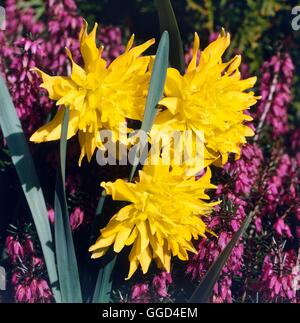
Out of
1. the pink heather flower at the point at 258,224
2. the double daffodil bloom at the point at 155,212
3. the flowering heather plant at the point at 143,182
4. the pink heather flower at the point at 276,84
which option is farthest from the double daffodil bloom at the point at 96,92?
the pink heather flower at the point at 276,84

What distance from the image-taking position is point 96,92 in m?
1.33

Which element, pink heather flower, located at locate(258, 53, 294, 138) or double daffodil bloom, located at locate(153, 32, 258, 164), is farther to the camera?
pink heather flower, located at locate(258, 53, 294, 138)

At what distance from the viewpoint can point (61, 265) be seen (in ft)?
4.68

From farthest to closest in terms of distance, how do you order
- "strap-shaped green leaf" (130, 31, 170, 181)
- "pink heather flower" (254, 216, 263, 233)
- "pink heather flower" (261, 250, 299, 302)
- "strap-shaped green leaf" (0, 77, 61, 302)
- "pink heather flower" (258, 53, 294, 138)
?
"pink heather flower" (258, 53, 294, 138) < "pink heather flower" (254, 216, 263, 233) < "pink heather flower" (261, 250, 299, 302) < "strap-shaped green leaf" (0, 77, 61, 302) < "strap-shaped green leaf" (130, 31, 170, 181)

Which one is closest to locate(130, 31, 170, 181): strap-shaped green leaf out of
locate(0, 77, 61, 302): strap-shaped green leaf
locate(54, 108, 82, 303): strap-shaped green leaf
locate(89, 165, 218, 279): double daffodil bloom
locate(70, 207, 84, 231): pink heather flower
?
locate(89, 165, 218, 279): double daffodil bloom

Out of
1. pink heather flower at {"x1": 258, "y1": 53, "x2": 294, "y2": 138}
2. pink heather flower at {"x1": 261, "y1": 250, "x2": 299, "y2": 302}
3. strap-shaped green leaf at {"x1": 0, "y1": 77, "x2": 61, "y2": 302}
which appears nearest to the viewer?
strap-shaped green leaf at {"x1": 0, "y1": 77, "x2": 61, "y2": 302}

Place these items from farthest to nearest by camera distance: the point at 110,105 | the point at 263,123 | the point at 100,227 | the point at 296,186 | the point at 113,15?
the point at 113,15, the point at 263,123, the point at 296,186, the point at 100,227, the point at 110,105

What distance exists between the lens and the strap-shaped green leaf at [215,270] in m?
1.34

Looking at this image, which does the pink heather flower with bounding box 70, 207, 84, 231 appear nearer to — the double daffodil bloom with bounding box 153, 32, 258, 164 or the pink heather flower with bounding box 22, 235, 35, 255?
the pink heather flower with bounding box 22, 235, 35, 255

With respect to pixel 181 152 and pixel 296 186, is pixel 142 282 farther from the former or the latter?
pixel 296 186

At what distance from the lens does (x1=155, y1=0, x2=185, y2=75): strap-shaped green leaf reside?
4.56 ft

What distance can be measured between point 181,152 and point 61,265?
0.37m
